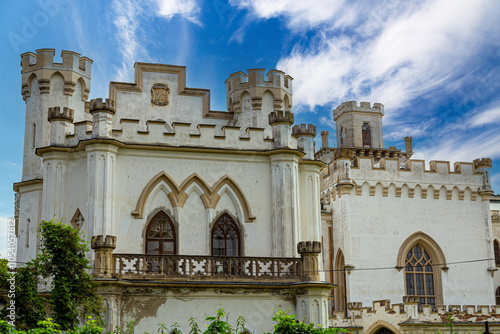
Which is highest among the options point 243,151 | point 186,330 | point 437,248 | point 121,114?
point 121,114

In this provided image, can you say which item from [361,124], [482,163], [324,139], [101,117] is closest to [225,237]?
[101,117]

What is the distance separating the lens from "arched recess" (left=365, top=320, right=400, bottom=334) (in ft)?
98.9

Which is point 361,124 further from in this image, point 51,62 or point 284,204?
point 51,62

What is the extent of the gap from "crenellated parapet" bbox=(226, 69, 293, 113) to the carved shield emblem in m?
2.91

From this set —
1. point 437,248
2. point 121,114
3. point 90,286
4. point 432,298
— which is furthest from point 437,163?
point 90,286

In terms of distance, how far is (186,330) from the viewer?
22297mm

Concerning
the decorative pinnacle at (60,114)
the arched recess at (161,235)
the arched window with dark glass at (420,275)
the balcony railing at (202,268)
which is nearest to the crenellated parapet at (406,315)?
the arched window with dark glass at (420,275)

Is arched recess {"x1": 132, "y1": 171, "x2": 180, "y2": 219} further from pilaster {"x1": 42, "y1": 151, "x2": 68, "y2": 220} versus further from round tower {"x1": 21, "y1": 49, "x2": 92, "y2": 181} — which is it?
round tower {"x1": 21, "y1": 49, "x2": 92, "y2": 181}

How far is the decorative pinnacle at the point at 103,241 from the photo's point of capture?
21.6 m

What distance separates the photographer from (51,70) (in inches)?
A: 1073

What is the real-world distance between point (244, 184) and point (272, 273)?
3.88 meters

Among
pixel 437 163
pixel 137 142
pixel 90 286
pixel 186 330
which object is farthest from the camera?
pixel 437 163

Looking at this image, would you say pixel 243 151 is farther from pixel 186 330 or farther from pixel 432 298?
pixel 432 298

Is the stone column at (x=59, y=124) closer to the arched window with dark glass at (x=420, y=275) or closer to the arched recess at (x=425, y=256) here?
the arched recess at (x=425, y=256)
